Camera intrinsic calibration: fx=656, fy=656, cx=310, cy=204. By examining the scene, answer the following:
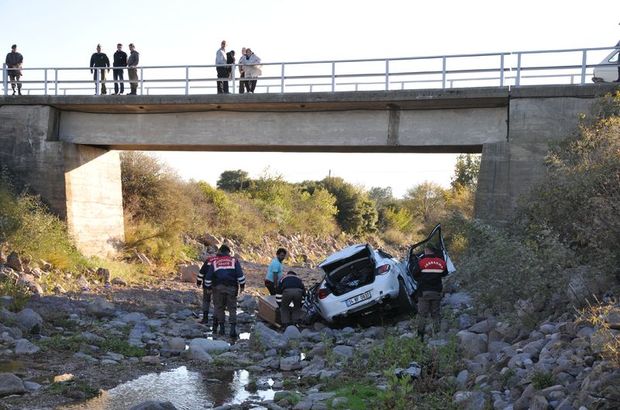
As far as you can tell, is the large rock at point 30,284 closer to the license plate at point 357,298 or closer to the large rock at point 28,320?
the large rock at point 28,320

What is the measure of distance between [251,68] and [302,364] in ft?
42.8

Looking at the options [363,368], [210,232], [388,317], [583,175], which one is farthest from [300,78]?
[210,232]

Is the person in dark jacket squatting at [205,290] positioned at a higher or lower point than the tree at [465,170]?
lower

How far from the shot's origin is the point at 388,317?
14359mm

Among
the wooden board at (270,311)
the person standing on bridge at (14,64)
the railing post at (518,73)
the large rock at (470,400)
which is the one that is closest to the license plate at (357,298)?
the wooden board at (270,311)

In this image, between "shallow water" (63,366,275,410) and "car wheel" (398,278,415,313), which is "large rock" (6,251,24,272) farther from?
"car wheel" (398,278,415,313)

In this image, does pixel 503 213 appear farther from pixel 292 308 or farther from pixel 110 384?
pixel 110 384

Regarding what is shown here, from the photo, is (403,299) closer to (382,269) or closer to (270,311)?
(382,269)

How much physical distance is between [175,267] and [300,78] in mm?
10058

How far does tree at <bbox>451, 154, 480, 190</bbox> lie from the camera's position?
129 feet

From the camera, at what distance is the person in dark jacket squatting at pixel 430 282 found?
11.8 metres

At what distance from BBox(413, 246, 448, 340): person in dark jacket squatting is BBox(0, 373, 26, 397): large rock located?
656 cm

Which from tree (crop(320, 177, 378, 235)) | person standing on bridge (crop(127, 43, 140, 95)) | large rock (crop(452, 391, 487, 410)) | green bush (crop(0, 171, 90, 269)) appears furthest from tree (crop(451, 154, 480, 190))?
large rock (crop(452, 391, 487, 410))

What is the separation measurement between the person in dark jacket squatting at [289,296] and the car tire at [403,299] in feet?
7.06
